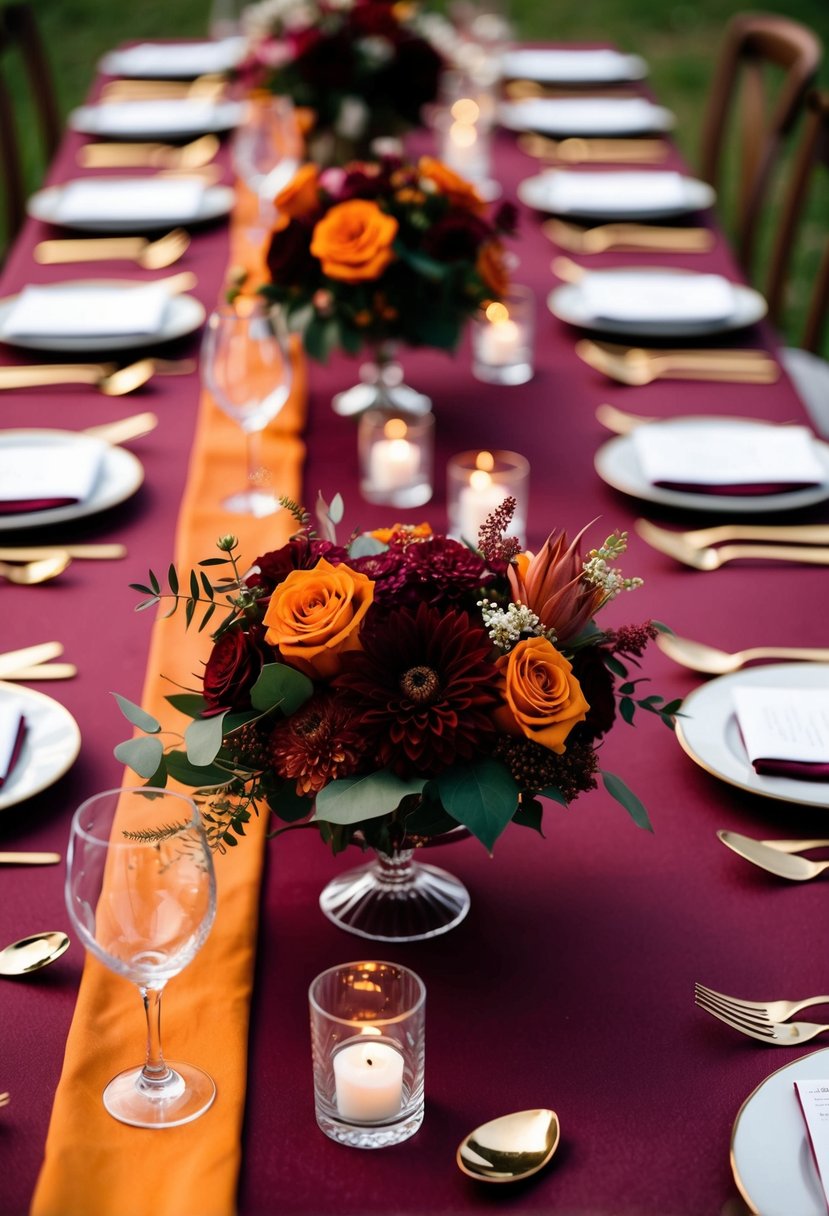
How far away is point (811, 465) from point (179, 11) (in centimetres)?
639

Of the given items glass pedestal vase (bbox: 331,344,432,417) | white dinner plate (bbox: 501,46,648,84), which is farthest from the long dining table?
white dinner plate (bbox: 501,46,648,84)

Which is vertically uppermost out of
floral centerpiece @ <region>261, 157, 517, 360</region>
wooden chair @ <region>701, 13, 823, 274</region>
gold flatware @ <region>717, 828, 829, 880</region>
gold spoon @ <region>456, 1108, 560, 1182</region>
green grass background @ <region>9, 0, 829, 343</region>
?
floral centerpiece @ <region>261, 157, 517, 360</region>

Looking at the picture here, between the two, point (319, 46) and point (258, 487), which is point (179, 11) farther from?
point (258, 487)

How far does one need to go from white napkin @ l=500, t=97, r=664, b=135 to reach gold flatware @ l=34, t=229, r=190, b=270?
3.41 ft

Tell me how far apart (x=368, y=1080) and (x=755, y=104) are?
3132mm

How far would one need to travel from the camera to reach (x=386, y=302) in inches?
75.5

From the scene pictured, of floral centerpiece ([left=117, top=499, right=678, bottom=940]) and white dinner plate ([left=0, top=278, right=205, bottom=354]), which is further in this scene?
white dinner plate ([left=0, top=278, right=205, bottom=354])

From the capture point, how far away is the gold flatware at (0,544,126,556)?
170 centimetres

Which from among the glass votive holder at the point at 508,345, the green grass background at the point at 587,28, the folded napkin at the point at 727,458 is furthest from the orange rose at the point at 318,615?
the green grass background at the point at 587,28

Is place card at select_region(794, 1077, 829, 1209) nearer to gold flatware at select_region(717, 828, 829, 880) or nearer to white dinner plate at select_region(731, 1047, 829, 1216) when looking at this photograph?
white dinner plate at select_region(731, 1047, 829, 1216)

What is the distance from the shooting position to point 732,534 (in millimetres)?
1774

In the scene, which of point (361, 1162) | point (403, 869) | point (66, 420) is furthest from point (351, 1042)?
point (66, 420)

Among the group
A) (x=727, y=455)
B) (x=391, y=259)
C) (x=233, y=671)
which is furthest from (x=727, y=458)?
(x=233, y=671)

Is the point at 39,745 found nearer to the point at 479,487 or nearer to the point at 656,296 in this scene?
the point at 479,487
